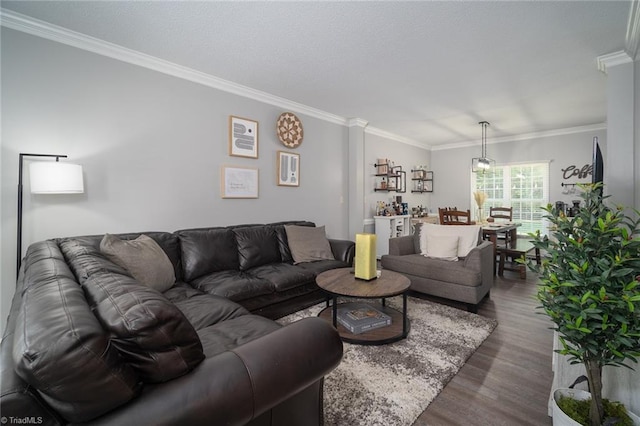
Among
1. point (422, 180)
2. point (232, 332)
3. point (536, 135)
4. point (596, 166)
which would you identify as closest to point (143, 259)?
point (232, 332)

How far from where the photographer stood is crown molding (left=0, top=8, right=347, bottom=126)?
218cm

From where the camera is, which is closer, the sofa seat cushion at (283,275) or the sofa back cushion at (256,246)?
the sofa seat cushion at (283,275)

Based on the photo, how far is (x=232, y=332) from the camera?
161 cm

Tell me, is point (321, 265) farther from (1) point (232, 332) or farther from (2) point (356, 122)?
(2) point (356, 122)

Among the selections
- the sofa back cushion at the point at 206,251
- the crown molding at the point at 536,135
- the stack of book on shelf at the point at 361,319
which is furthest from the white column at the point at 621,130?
the sofa back cushion at the point at 206,251

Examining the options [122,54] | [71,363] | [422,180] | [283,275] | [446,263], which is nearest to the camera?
Answer: [71,363]

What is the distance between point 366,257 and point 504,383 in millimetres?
1267

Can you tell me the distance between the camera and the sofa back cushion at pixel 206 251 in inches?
108

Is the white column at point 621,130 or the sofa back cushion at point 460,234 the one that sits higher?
the white column at point 621,130

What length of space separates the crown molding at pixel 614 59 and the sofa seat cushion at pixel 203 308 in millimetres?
4064

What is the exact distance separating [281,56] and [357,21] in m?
0.87

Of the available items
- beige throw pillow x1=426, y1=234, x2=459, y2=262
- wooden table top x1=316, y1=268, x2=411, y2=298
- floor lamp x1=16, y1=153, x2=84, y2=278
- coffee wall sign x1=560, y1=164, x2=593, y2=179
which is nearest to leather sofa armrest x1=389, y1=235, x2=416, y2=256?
beige throw pillow x1=426, y1=234, x2=459, y2=262

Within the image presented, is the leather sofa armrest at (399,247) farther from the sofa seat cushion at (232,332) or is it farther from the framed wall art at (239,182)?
the sofa seat cushion at (232,332)

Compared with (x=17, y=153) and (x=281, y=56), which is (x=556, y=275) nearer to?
(x=281, y=56)
